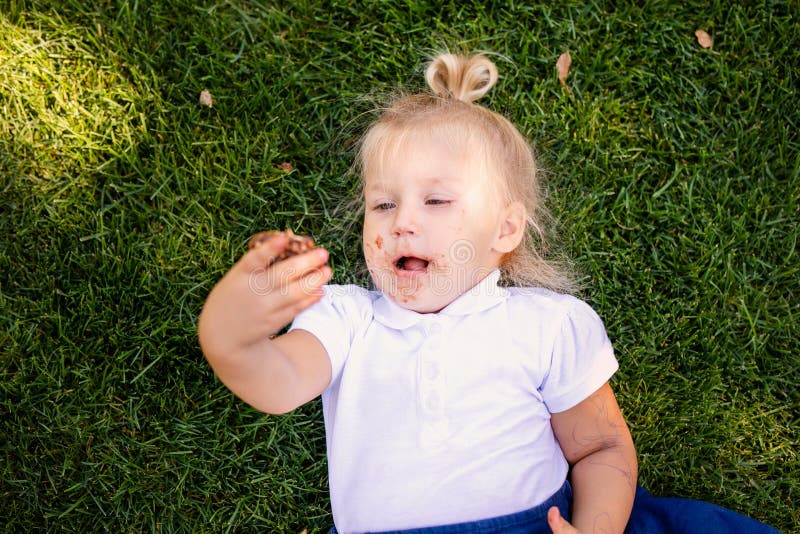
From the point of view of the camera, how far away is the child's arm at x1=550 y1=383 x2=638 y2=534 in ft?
6.89

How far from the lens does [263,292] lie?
60.5 inches

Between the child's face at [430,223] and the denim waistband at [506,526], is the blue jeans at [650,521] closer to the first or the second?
the denim waistband at [506,526]

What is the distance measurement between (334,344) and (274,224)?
83cm

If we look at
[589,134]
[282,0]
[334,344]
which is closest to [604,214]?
[589,134]

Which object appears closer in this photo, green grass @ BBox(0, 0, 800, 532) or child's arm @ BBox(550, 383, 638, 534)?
child's arm @ BBox(550, 383, 638, 534)

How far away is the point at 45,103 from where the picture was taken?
275 centimetres

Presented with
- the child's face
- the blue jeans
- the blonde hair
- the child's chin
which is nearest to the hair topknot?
the blonde hair

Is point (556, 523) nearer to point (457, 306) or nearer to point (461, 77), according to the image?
point (457, 306)

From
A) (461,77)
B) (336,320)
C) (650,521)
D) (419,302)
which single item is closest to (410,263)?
(419,302)

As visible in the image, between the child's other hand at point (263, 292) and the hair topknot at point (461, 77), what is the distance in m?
1.17

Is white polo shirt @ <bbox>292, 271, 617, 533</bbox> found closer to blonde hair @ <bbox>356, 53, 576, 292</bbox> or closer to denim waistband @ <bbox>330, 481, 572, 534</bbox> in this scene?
denim waistband @ <bbox>330, 481, 572, 534</bbox>

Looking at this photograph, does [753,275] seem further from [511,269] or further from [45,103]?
[45,103]

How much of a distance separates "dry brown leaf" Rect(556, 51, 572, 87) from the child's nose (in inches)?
47.7

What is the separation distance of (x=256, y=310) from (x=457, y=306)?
2.61 feet
